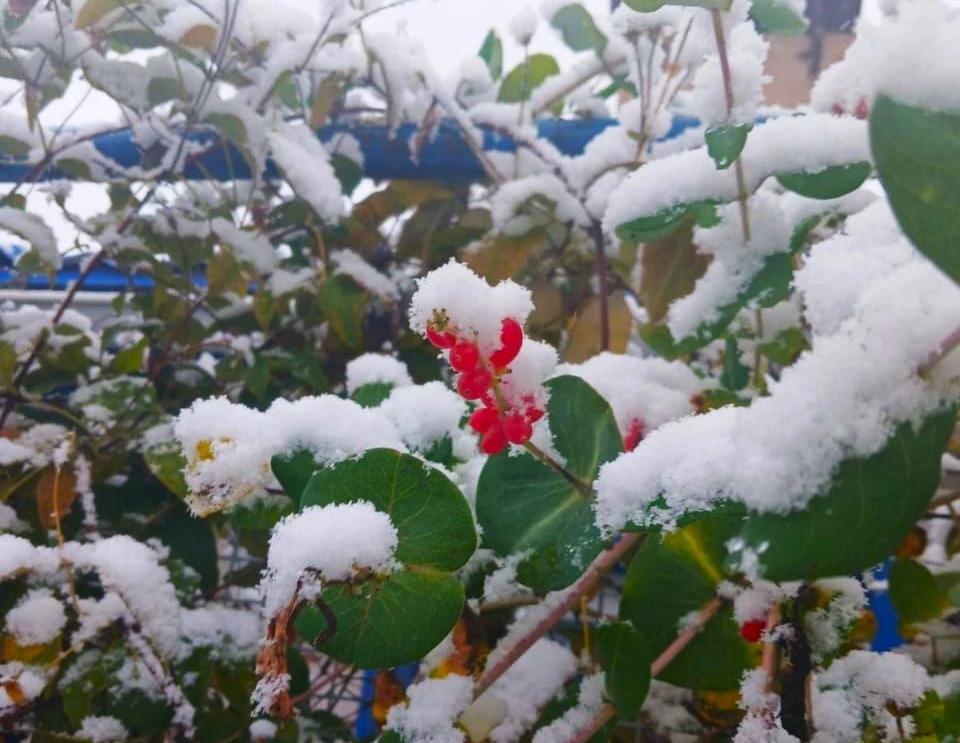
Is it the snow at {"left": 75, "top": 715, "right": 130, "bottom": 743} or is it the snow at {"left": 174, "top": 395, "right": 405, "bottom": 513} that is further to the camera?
the snow at {"left": 75, "top": 715, "right": 130, "bottom": 743}

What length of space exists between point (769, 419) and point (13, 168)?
1.04 m

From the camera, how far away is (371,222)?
91cm

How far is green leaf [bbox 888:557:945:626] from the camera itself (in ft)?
1.87

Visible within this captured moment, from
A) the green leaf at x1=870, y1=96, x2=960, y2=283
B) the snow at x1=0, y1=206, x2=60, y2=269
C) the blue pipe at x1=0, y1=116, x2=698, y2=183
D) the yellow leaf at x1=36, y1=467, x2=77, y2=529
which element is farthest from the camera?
the blue pipe at x1=0, y1=116, x2=698, y2=183

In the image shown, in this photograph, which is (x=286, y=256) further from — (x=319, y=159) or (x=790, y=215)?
(x=790, y=215)

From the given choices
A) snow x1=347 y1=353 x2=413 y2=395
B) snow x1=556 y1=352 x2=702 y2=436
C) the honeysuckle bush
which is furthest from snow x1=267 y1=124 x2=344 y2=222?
snow x1=556 y1=352 x2=702 y2=436

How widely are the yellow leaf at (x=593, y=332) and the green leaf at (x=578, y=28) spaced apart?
0.31 metres

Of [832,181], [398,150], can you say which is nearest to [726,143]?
[832,181]

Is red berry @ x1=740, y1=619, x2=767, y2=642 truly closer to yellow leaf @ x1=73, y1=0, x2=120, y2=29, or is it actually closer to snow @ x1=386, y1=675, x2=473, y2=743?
snow @ x1=386, y1=675, x2=473, y2=743

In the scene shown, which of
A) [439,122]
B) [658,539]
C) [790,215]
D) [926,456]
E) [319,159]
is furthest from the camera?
[439,122]

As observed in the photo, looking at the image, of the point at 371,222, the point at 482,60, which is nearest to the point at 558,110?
the point at 482,60

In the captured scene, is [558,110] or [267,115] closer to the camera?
[267,115]

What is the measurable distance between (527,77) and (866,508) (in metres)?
0.80

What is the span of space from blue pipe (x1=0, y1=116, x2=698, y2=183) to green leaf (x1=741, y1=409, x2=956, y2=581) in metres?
0.79
